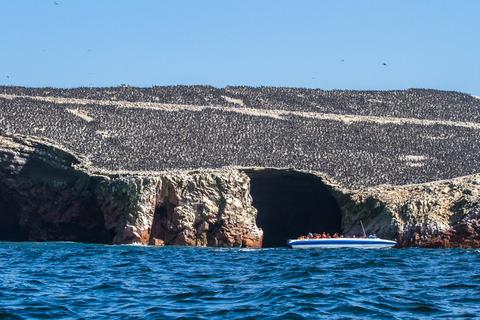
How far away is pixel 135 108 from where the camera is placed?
82.0 m

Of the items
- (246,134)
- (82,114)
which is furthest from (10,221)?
(246,134)

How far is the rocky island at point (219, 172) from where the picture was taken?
209 feet

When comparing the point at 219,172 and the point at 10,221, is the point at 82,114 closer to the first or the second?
the point at 10,221

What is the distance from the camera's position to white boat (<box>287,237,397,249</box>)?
5816 centimetres

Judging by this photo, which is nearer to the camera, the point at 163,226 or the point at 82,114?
the point at 163,226

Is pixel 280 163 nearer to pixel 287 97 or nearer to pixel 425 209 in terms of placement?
pixel 425 209

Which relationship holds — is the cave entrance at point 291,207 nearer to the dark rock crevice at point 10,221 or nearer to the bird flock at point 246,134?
the bird flock at point 246,134

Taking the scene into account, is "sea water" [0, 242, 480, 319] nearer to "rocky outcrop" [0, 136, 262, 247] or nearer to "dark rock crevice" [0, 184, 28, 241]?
"rocky outcrop" [0, 136, 262, 247]

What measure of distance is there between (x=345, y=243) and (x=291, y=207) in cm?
1861

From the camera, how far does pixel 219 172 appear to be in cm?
6600

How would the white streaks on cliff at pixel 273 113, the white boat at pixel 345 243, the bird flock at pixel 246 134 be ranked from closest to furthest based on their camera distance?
the white boat at pixel 345 243 < the bird flock at pixel 246 134 < the white streaks on cliff at pixel 273 113

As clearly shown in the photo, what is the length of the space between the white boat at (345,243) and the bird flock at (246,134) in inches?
363

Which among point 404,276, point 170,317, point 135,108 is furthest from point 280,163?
point 170,317

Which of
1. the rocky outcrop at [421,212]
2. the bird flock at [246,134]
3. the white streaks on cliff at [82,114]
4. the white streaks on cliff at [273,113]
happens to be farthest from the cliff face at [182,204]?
the white streaks on cliff at [273,113]
